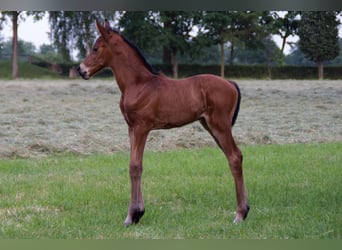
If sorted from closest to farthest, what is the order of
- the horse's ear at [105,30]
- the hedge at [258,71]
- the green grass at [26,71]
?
the horse's ear at [105,30] → the hedge at [258,71] → the green grass at [26,71]

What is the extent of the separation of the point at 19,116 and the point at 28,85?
7.24 ft

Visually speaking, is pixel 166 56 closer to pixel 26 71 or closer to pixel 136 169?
pixel 26 71

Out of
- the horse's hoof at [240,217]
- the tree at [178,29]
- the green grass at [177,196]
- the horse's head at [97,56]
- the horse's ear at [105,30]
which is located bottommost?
the green grass at [177,196]

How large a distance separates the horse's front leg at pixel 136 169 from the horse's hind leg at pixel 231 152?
23.5 inches

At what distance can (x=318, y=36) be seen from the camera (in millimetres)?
7574

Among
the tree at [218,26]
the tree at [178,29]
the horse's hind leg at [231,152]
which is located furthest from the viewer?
the tree at [218,26]

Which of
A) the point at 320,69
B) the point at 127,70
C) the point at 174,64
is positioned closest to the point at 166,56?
the point at 174,64

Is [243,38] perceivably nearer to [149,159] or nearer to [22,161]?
[149,159]

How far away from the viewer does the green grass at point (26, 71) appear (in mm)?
11570

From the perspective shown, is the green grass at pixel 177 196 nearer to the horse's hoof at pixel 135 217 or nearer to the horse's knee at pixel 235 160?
the horse's hoof at pixel 135 217

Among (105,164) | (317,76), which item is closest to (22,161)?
(105,164)

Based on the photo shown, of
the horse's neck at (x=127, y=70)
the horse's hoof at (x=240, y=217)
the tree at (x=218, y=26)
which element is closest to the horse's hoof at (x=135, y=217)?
the horse's hoof at (x=240, y=217)

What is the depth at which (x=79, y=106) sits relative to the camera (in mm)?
12117

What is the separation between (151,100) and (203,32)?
435 cm
